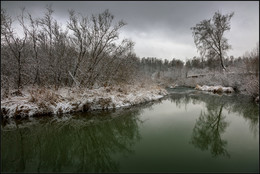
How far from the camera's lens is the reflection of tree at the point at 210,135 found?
438 cm

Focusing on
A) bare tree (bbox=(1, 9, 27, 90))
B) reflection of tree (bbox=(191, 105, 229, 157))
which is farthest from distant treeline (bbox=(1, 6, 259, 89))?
reflection of tree (bbox=(191, 105, 229, 157))

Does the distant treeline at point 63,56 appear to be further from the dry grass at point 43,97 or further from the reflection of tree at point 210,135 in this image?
the reflection of tree at point 210,135

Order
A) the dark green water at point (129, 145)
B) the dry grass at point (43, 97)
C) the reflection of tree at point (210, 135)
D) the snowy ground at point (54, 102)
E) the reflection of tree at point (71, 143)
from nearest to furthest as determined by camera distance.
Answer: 1. the dark green water at point (129, 145)
2. the reflection of tree at point (71, 143)
3. the reflection of tree at point (210, 135)
4. the snowy ground at point (54, 102)
5. the dry grass at point (43, 97)

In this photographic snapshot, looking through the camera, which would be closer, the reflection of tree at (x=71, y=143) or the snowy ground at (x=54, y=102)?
the reflection of tree at (x=71, y=143)

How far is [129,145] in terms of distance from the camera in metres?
4.79

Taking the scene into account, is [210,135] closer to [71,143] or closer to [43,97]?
[71,143]

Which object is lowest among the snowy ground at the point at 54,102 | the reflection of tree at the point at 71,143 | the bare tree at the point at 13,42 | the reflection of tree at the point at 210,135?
the reflection of tree at the point at 71,143

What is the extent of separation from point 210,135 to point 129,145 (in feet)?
10.5

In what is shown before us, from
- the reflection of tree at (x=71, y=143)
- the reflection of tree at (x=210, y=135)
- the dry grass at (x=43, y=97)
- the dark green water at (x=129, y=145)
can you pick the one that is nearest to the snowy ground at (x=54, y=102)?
the dry grass at (x=43, y=97)

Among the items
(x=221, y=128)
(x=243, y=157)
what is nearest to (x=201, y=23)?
(x=221, y=128)

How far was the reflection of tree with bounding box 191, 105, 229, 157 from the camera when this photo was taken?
4377 mm

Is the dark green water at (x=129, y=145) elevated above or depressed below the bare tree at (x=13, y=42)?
below

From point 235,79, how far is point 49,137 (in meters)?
20.5

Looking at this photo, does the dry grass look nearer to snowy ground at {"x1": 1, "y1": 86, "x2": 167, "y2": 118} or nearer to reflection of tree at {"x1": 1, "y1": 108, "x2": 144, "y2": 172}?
snowy ground at {"x1": 1, "y1": 86, "x2": 167, "y2": 118}
